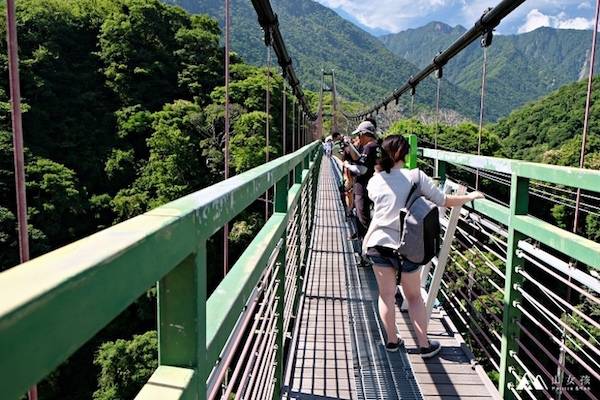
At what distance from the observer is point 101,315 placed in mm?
401

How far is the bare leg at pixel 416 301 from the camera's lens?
7.29 feet

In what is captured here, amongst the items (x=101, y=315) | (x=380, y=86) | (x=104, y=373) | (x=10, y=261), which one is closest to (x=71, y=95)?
(x=104, y=373)

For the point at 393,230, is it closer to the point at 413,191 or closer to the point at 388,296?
the point at 413,191

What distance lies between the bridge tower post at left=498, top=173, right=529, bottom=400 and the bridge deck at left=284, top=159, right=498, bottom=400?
203mm

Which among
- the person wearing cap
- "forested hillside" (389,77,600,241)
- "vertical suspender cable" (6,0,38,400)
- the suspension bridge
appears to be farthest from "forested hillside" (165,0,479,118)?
"vertical suspender cable" (6,0,38,400)

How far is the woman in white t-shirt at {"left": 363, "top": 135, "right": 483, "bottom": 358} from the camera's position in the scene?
2186mm

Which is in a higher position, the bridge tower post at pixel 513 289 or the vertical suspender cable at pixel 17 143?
the vertical suspender cable at pixel 17 143

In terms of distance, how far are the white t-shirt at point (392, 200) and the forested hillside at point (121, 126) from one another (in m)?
13.0

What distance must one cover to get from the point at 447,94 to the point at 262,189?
120 metres

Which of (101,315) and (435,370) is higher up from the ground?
(101,315)

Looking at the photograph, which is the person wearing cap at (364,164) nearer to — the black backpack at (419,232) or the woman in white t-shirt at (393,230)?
the woman in white t-shirt at (393,230)

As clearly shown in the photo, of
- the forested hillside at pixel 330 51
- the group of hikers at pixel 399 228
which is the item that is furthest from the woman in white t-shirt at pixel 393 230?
the forested hillside at pixel 330 51

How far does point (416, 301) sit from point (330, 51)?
5512 inches

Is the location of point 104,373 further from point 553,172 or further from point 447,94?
point 447,94
